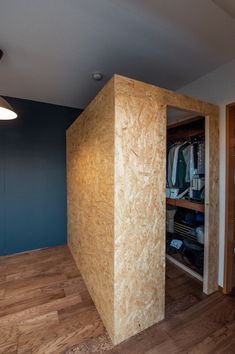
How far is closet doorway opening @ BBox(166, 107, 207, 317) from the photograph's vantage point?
6.74 ft

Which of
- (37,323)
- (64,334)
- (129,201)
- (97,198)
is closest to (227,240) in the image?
(129,201)

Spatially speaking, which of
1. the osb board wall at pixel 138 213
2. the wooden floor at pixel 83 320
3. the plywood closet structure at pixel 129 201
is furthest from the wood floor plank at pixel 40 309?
the osb board wall at pixel 138 213

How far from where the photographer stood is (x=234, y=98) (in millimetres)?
1848

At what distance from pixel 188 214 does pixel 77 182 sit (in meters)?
1.70

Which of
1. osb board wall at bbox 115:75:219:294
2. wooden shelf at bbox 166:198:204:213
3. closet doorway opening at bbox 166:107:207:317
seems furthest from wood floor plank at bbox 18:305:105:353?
wooden shelf at bbox 166:198:204:213

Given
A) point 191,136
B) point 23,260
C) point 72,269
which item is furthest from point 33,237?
point 191,136

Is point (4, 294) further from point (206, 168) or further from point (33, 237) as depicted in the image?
point (206, 168)

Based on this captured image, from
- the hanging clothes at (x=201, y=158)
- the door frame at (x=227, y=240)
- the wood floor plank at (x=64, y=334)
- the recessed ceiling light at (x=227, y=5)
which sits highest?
the recessed ceiling light at (x=227, y=5)

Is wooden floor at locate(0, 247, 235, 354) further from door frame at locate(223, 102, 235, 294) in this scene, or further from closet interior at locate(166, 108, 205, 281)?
closet interior at locate(166, 108, 205, 281)

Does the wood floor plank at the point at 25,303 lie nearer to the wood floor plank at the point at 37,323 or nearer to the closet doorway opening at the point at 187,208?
the wood floor plank at the point at 37,323

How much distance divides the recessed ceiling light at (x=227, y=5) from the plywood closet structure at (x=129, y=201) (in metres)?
0.65

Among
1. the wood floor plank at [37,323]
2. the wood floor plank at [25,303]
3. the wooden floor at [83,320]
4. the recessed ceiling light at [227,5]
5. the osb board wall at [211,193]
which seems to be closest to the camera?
the recessed ceiling light at [227,5]

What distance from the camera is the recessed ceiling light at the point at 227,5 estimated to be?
125 cm

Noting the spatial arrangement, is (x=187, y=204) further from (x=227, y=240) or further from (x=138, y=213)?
(x=138, y=213)
